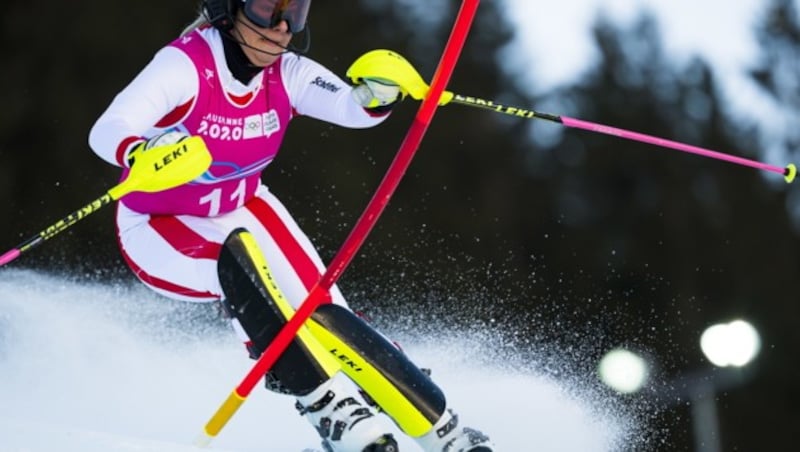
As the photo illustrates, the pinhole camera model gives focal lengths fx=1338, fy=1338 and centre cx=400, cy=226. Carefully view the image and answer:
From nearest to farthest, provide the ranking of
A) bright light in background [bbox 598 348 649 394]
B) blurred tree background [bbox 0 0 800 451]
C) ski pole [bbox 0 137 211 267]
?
ski pole [bbox 0 137 211 267]
bright light in background [bbox 598 348 649 394]
blurred tree background [bbox 0 0 800 451]

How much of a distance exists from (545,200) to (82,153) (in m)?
9.48

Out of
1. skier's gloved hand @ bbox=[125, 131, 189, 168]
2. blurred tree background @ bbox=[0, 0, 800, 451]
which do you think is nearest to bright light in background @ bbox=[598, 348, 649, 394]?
blurred tree background @ bbox=[0, 0, 800, 451]

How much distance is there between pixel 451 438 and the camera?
427 cm

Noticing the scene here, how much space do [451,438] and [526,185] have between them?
20.2 metres

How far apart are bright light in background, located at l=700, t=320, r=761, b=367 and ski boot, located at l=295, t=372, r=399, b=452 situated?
20.5 feet

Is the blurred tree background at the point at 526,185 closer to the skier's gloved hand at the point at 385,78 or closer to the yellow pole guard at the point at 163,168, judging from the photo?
the skier's gloved hand at the point at 385,78

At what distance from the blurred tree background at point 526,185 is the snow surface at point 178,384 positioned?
2.23 m

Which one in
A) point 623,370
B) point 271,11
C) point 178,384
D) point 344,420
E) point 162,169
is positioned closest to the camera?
point 162,169

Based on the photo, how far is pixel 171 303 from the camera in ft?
26.6

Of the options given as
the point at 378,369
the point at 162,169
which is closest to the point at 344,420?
the point at 378,369

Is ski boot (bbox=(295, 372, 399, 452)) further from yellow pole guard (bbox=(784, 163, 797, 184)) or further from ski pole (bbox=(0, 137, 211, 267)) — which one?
yellow pole guard (bbox=(784, 163, 797, 184))

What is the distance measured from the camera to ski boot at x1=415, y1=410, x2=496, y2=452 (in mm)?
4250

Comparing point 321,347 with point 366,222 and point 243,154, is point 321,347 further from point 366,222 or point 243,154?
point 243,154

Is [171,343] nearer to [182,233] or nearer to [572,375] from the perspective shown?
[572,375]
